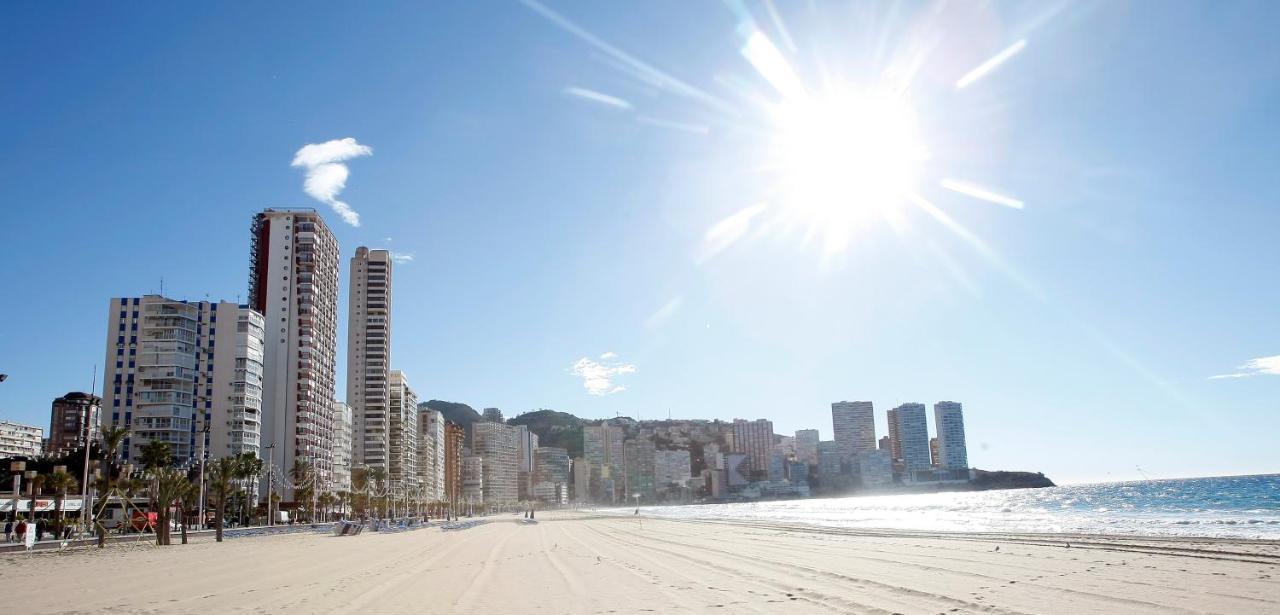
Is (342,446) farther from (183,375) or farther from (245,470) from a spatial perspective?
(245,470)

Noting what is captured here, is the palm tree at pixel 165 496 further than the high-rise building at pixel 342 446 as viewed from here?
No

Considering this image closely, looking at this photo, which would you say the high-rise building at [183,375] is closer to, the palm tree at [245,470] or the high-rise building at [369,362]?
the palm tree at [245,470]

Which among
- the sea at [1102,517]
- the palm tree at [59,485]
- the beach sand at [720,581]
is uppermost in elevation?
the palm tree at [59,485]

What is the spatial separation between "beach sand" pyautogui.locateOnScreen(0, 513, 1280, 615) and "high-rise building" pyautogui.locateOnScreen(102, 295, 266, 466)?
268 feet

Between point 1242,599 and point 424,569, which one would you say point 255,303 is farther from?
point 1242,599

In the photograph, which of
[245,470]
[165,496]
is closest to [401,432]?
[245,470]

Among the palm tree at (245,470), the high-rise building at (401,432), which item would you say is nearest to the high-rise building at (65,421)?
the high-rise building at (401,432)

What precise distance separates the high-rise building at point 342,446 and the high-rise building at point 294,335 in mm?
13352

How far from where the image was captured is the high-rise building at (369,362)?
157m

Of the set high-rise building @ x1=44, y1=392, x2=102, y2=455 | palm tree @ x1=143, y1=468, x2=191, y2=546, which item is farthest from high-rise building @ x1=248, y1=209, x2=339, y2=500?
palm tree @ x1=143, y1=468, x2=191, y2=546

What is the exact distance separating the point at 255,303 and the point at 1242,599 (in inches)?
5065

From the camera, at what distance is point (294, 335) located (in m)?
118

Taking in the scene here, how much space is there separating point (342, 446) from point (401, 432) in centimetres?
2791

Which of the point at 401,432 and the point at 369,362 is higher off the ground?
the point at 369,362
